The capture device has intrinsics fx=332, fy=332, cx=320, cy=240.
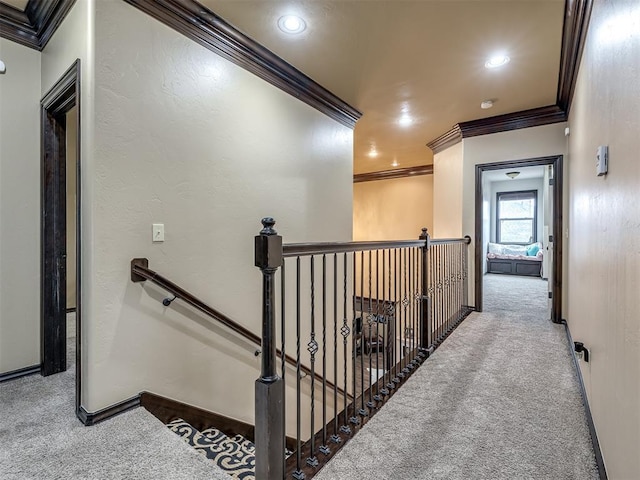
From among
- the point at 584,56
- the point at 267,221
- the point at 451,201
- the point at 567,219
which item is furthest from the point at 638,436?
the point at 451,201

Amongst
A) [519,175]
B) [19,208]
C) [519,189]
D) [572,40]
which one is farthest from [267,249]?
[519,189]

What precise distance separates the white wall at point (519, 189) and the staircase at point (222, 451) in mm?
9747

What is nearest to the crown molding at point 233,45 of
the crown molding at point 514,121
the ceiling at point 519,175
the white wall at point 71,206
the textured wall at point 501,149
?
the white wall at point 71,206

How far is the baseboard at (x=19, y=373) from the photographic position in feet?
7.16

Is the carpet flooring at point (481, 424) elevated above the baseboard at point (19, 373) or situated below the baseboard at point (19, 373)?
below

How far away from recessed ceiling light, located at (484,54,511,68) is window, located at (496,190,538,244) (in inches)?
304

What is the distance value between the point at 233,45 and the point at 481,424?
290cm

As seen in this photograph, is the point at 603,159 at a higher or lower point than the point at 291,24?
lower

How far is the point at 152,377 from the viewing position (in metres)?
1.96

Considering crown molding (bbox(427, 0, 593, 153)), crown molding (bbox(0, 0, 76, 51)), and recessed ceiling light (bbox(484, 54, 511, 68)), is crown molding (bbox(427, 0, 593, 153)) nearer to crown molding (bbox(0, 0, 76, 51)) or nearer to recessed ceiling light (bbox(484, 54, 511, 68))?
recessed ceiling light (bbox(484, 54, 511, 68))

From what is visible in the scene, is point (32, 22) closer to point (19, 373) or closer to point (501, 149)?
point (19, 373)

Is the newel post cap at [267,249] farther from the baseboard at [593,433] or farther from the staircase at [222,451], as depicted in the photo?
the baseboard at [593,433]

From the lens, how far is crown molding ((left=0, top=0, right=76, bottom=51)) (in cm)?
203

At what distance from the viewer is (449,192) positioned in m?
4.80
